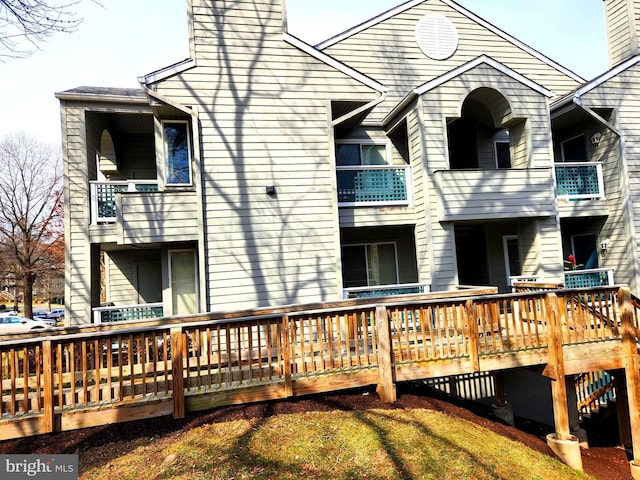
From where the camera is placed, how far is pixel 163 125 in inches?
386

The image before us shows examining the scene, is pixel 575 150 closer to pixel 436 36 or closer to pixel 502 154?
pixel 502 154

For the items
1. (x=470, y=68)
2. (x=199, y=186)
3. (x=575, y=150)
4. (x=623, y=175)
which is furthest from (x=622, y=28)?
(x=199, y=186)

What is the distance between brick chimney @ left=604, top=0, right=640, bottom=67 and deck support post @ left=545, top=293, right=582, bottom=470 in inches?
433

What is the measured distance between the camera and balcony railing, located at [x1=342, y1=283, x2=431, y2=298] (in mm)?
9664

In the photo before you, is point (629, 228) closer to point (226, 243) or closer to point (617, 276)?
point (617, 276)

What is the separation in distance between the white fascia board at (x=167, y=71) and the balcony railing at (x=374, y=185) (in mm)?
4479

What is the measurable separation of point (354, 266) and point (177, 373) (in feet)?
25.3

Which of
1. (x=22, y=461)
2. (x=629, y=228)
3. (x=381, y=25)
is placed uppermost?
(x=381, y=25)

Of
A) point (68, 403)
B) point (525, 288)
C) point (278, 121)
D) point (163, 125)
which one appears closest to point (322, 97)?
point (278, 121)

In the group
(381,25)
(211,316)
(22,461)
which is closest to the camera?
(22,461)

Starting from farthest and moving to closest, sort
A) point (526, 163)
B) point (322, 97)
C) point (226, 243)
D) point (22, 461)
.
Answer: point (526, 163), point (322, 97), point (226, 243), point (22, 461)

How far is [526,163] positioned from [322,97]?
19.4 feet

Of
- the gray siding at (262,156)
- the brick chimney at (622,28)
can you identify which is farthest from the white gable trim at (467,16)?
the gray siding at (262,156)

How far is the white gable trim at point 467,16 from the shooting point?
12531 mm
